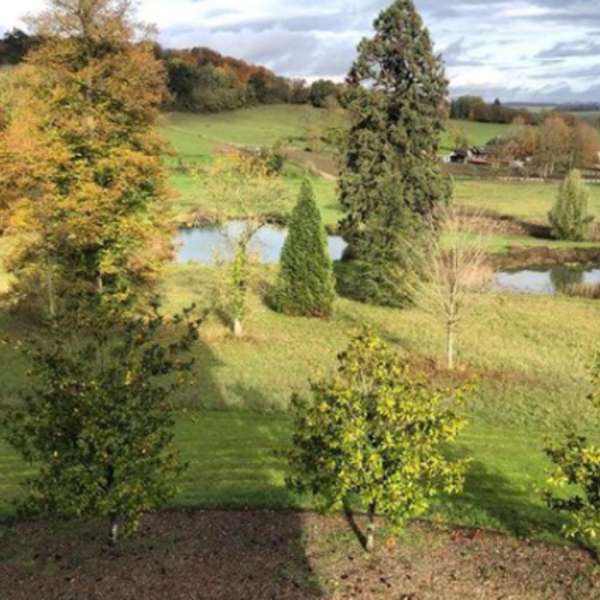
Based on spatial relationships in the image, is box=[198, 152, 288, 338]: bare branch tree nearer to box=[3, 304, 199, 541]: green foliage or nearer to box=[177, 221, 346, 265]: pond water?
box=[177, 221, 346, 265]: pond water

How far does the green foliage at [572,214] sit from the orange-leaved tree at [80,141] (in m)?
37.9

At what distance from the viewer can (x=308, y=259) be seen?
3209cm

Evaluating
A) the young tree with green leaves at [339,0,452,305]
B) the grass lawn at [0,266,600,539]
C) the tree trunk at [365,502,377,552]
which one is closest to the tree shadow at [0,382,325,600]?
the grass lawn at [0,266,600,539]

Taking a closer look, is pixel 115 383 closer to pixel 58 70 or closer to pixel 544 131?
pixel 58 70

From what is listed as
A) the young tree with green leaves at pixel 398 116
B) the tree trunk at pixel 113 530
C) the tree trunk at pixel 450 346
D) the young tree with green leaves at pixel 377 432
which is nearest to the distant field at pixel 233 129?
the young tree with green leaves at pixel 398 116

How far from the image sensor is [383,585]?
10.8 metres

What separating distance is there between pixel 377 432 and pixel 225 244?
66.7ft

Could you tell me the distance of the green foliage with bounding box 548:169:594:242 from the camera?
56.5 meters

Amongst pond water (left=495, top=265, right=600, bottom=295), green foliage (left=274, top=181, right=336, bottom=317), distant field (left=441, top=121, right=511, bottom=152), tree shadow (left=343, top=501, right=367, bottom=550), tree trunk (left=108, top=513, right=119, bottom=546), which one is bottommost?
pond water (left=495, top=265, right=600, bottom=295)

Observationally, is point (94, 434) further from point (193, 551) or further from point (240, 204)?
point (240, 204)

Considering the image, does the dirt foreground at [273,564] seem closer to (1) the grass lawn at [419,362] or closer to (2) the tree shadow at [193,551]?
(2) the tree shadow at [193,551]

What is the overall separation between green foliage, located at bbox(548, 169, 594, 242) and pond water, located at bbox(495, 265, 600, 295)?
663 cm

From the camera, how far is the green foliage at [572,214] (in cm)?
5647

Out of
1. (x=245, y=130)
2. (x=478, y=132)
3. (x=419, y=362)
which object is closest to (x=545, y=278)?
(x=419, y=362)
